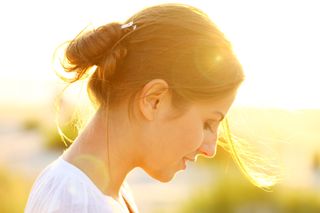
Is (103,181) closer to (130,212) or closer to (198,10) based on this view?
(130,212)

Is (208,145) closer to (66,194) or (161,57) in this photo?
(161,57)

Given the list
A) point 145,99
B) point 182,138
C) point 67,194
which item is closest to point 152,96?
point 145,99

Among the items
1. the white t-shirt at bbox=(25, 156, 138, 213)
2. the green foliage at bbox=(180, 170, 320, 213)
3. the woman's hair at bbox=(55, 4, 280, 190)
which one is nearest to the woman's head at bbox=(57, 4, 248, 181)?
the woman's hair at bbox=(55, 4, 280, 190)

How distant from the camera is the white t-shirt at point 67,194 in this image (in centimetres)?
142

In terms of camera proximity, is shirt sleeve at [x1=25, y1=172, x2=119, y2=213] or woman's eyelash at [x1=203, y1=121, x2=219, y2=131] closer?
shirt sleeve at [x1=25, y1=172, x2=119, y2=213]

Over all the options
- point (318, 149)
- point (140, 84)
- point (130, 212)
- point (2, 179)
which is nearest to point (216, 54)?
point (140, 84)

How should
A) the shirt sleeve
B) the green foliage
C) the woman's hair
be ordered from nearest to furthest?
the shirt sleeve < the woman's hair < the green foliage

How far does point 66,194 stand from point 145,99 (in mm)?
243

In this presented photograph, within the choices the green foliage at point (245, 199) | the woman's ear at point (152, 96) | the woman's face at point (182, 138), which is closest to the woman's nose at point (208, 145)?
the woman's face at point (182, 138)

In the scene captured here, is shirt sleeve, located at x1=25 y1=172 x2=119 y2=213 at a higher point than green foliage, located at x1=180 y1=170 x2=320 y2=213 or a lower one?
higher

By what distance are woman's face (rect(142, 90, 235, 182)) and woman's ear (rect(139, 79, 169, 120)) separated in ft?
0.11

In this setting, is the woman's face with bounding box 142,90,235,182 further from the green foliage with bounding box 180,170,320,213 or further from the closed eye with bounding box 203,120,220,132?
the green foliage with bounding box 180,170,320,213

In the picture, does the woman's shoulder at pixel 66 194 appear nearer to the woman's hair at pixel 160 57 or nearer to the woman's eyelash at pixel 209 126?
the woman's hair at pixel 160 57

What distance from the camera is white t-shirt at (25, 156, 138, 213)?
1418mm
